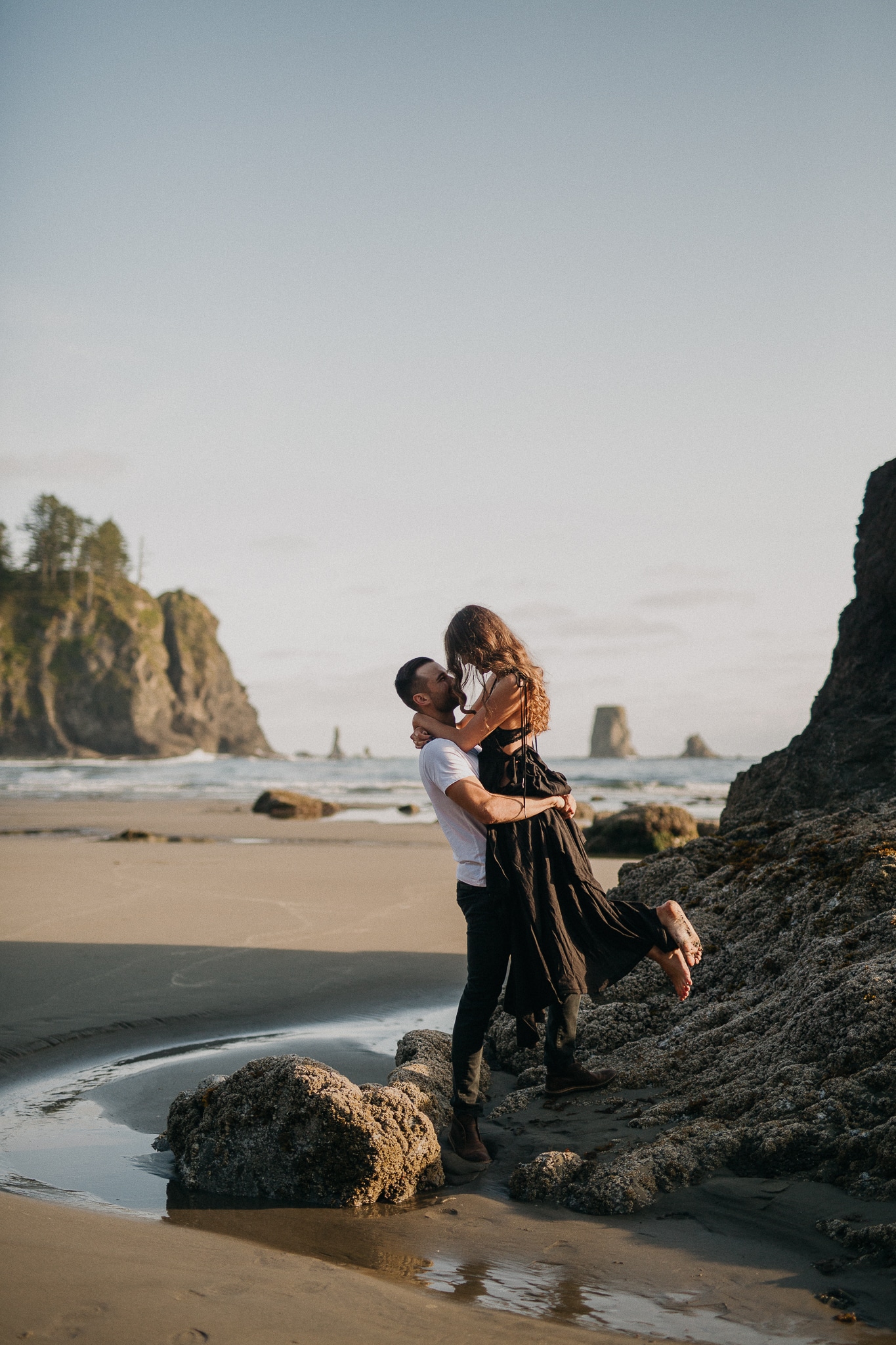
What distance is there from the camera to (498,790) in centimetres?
381

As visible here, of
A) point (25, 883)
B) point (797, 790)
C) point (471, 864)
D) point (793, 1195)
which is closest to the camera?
point (793, 1195)

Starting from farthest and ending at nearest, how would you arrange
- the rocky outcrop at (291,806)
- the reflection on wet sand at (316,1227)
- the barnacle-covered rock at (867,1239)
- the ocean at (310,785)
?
the ocean at (310,785), the rocky outcrop at (291,806), the reflection on wet sand at (316,1227), the barnacle-covered rock at (867,1239)

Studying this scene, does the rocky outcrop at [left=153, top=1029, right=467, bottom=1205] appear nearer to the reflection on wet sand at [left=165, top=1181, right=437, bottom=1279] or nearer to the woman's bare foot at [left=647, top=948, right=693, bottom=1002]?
the reflection on wet sand at [left=165, top=1181, right=437, bottom=1279]

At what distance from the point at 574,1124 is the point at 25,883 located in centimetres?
792

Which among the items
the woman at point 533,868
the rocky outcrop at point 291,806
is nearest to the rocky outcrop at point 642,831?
the rocky outcrop at point 291,806

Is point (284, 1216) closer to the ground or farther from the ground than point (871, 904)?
closer to the ground

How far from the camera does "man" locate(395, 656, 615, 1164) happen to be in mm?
3605

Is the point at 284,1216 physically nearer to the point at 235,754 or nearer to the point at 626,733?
the point at 235,754

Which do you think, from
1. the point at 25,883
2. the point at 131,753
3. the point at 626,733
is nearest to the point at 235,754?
the point at 131,753

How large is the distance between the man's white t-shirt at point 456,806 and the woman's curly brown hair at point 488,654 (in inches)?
11.4

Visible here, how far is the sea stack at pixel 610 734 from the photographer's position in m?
123

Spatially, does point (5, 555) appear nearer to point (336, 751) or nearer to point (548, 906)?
point (336, 751)

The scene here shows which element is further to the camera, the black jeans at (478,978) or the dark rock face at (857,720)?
the dark rock face at (857,720)

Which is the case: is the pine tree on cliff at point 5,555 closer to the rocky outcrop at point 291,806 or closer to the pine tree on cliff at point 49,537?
the pine tree on cliff at point 49,537
